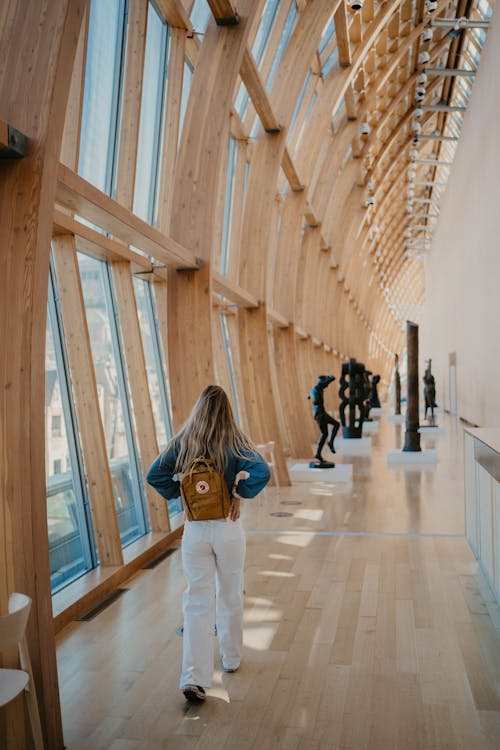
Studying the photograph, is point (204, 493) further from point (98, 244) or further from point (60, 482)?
point (98, 244)

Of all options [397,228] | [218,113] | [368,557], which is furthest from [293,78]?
[397,228]

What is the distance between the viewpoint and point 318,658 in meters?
4.14

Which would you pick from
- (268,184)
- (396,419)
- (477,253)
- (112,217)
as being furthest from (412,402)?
(396,419)

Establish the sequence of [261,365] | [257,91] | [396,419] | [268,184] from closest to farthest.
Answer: [257,91], [268,184], [261,365], [396,419]

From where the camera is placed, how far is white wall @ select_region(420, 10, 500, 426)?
51.7ft

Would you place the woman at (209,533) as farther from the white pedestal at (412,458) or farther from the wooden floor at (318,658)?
the white pedestal at (412,458)

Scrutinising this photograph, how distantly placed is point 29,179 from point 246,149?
9521 mm

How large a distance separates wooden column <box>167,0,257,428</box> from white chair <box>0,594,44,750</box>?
4.63 metres

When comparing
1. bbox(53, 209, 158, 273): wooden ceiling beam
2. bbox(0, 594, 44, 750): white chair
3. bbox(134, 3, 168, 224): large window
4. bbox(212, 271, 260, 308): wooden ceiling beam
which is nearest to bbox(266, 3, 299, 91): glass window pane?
bbox(134, 3, 168, 224): large window

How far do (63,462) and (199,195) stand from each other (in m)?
3.25

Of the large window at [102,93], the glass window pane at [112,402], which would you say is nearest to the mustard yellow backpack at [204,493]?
the glass window pane at [112,402]

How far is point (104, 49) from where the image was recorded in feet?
23.0

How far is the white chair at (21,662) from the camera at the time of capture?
7.90 feet

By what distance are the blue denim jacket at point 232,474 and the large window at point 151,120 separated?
5135mm
